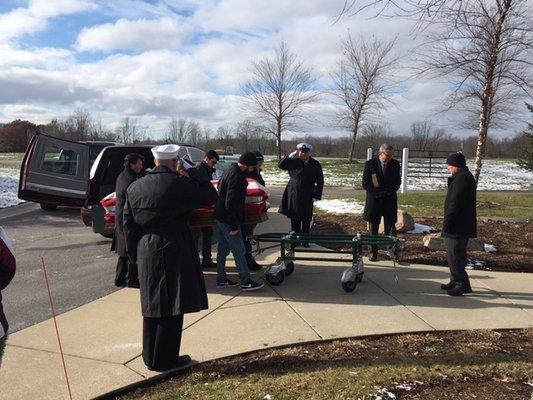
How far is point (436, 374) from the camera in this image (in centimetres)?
414

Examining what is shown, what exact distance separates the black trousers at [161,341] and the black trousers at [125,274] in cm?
252

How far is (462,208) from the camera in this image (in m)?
6.40

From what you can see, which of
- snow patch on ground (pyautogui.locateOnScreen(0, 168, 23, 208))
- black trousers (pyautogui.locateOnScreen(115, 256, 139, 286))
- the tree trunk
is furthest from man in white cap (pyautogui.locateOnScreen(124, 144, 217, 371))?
snow patch on ground (pyautogui.locateOnScreen(0, 168, 23, 208))

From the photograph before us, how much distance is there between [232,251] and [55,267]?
3637 mm

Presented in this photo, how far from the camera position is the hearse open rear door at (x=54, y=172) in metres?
13.1

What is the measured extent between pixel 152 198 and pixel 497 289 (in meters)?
4.83

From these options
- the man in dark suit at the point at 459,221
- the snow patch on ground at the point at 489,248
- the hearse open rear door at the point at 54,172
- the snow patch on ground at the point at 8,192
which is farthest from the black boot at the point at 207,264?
the snow patch on ground at the point at 8,192

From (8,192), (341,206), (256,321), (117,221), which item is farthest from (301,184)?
(8,192)

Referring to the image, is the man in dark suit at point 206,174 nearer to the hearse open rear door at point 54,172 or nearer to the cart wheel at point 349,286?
the cart wheel at point 349,286

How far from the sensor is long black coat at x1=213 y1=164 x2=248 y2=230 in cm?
621

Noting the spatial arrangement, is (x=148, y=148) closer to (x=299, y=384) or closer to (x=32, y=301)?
(x=32, y=301)

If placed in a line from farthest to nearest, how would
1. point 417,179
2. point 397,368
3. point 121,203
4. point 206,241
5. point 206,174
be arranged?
1. point 417,179
2. point 206,241
3. point 206,174
4. point 121,203
5. point 397,368

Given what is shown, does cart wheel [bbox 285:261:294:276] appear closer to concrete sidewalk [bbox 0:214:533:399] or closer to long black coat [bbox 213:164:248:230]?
concrete sidewalk [bbox 0:214:533:399]

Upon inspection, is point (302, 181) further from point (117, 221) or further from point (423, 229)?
point (423, 229)
